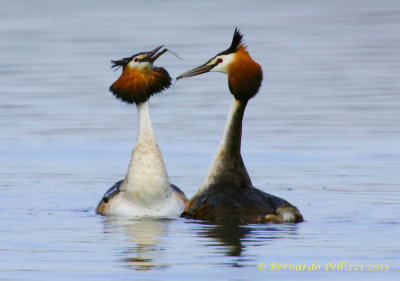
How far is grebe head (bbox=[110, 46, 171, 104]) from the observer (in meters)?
14.9

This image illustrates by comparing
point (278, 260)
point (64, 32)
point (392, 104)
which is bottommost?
point (278, 260)

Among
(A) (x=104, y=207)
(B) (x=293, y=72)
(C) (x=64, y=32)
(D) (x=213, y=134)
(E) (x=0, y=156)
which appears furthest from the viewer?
(C) (x=64, y=32)

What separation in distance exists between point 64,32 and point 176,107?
16324mm

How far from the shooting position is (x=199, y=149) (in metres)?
18.4

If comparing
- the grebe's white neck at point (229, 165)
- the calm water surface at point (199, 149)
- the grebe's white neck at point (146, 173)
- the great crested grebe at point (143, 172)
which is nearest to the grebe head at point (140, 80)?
the great crested grebe at point (143, 172)

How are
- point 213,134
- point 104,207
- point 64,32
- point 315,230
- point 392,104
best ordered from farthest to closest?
point 64,32 → point 392,104 → point 213,134 → point 104,207 → point 315,230

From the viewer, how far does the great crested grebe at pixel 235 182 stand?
13.6m

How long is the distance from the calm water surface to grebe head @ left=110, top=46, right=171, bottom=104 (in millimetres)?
1344

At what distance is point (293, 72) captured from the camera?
2727 cm

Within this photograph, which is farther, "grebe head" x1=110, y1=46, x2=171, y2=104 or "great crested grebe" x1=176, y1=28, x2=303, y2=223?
"grebe head" x1=110, y1=46, x2=171, y2=104

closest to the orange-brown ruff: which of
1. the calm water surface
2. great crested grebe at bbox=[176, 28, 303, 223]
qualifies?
great crested grebe at bbox=[176, 28, 303, 223]

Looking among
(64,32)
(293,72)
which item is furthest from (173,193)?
(64,32)

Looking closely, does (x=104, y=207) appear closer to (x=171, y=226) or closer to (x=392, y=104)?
(x=171, y=226)

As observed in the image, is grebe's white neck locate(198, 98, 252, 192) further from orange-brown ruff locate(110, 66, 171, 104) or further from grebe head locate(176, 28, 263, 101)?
orange-brown ruff locate(110, 66, 171, 104)
